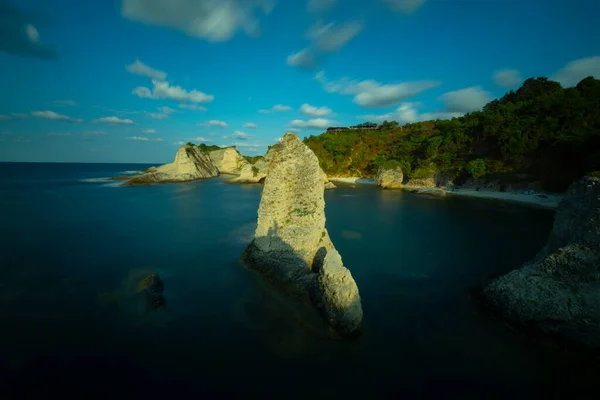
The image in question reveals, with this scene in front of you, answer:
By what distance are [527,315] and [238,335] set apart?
1191 centimetres

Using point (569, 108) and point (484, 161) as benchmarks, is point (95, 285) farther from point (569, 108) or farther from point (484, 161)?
point (569, 108)

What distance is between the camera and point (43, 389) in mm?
7887

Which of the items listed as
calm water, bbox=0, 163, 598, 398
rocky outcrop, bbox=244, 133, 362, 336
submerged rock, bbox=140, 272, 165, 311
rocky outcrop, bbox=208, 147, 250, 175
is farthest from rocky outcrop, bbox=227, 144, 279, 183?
rocky outcrop, bbox=244, 133, 362, 336

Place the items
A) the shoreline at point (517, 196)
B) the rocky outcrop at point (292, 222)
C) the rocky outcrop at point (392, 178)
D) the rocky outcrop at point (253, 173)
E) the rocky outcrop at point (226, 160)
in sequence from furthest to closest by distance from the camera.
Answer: the rocky outcrop at point (226, 160), the rocky outcrop at point (253, 173), the rocky outcrop at point (392, 178), the shoreline at point (517, 196), the rocky outcrop at point (292, 222)

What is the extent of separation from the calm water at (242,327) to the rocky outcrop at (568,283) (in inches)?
39.7

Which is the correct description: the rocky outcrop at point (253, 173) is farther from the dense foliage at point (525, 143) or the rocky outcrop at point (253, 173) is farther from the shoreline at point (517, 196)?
the shoreline at point (517, 196)

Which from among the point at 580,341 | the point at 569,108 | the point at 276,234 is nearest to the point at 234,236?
the point at 276,234

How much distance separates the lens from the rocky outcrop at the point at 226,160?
382 feet

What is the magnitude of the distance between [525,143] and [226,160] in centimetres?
10287

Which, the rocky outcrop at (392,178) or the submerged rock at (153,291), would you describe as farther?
the rocky outcrop at (392,178)

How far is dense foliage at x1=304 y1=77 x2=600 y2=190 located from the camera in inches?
1517

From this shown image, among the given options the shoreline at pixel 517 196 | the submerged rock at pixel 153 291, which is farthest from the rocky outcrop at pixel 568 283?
the shoreline at pixel 517 196

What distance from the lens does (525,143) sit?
44.6 metres

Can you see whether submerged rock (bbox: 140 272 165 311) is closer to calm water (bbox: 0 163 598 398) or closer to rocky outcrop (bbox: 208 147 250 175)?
calm water (bbox: 0 163 598 398)
